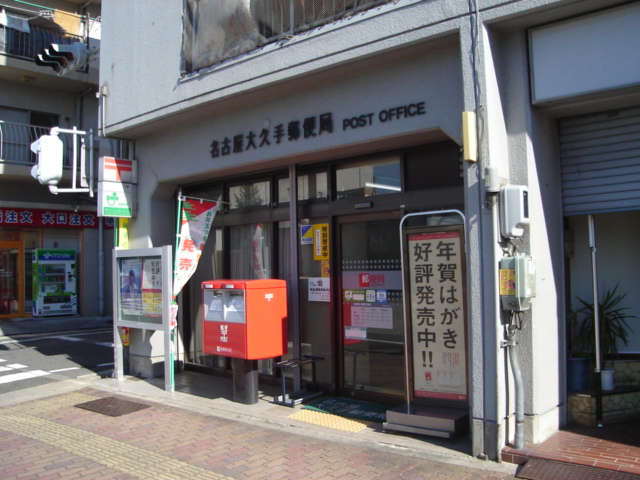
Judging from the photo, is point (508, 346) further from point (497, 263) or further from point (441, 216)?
point (441, 216)

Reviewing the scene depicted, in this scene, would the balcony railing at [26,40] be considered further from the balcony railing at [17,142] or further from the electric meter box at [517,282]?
the electric meter box at [517,282]

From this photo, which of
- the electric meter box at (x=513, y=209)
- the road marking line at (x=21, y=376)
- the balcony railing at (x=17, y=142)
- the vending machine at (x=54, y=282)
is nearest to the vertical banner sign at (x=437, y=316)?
the electric meter box at (x=513, y=209)

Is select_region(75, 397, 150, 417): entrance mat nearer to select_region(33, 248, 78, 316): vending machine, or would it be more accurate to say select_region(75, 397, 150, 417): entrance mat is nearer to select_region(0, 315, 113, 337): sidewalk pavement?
select_region(0, 315, 113, 337): sidewalk pavement

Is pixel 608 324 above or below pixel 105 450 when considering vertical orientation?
above

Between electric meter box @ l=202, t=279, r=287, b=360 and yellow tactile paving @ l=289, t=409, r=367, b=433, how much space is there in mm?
934

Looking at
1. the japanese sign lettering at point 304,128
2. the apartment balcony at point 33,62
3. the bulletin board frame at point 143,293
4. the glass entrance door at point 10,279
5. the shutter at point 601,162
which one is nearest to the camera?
the shutter at point 601,162

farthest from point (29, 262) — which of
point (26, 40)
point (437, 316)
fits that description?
point (437, 316)

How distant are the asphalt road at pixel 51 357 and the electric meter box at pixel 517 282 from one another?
25.7 feet

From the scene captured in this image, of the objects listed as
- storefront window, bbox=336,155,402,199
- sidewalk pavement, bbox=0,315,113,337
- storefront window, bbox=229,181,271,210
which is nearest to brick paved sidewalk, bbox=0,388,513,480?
storefront window, bbox=336,155,402,199

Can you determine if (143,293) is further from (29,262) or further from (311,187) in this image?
(29,262)

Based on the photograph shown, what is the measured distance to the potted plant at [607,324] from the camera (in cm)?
624

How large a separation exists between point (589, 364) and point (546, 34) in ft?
11.6

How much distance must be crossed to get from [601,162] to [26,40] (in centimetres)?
1842

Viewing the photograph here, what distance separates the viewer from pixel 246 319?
745cm
